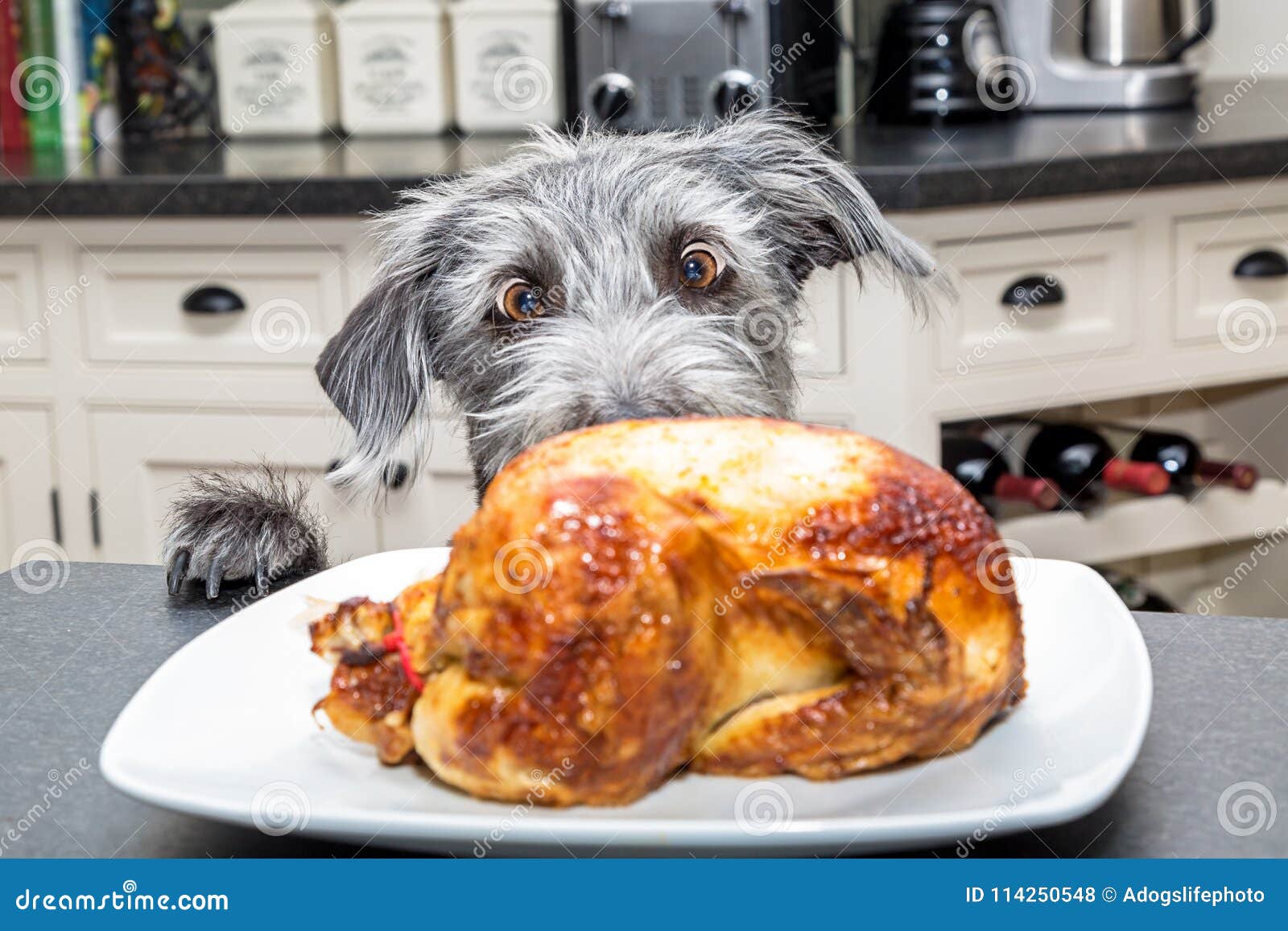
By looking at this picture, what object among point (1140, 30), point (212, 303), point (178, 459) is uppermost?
point (1140, 30)

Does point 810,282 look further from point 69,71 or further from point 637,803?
point 69,71

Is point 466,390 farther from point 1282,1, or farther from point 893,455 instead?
point 1282,1

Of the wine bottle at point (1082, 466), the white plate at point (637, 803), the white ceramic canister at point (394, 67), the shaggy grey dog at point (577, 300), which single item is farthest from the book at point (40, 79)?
the white plate at point (637, 803)

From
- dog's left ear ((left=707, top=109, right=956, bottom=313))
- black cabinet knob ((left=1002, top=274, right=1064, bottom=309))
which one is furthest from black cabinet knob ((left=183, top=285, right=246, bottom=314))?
black cabinet knob ((left=1002, top=274, right=1064, bottom=309))

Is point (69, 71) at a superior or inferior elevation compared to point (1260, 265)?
superior

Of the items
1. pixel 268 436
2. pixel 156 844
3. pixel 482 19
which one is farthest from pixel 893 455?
pixel 482 19

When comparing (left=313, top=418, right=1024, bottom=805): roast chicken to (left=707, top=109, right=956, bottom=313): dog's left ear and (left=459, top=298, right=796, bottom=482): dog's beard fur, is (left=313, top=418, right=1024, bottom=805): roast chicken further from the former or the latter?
(left=707, top=109, right=956, bottom=313): dog's left ear

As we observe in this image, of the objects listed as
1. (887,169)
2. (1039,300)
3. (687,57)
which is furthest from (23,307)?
(1039,300)

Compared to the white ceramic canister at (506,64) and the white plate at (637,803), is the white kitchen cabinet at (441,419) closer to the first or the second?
the white ceramic canister at (506,64)
